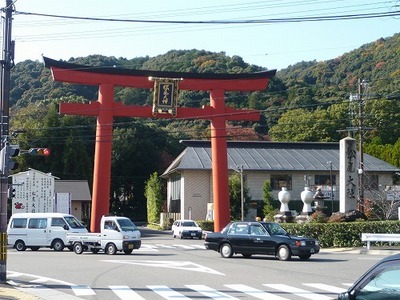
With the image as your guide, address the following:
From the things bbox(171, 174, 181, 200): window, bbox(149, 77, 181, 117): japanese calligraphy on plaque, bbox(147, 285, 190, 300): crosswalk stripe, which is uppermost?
bbox(149, 77, 181, 117): japanese calligraphy on plaque

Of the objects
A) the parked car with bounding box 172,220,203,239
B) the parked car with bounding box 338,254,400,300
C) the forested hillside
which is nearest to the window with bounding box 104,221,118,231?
the parked car with bounding box 172,220,203,239

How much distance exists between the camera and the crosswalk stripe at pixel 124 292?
15637mm

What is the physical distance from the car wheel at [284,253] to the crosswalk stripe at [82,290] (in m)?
10.9

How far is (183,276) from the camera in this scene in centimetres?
2069

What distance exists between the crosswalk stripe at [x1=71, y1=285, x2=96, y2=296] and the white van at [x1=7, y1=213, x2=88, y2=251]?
54.1 feet

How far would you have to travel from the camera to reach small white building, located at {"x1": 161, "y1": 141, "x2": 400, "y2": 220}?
6481cm

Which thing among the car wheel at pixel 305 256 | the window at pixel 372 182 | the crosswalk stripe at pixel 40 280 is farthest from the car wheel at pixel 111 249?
the window at pixel 372 182

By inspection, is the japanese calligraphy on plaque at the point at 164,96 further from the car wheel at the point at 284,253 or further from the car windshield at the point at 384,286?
the car windshield at the point at 384,286

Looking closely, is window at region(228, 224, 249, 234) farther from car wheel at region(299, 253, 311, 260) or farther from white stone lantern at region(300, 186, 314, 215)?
white stone lantern at region(300, 186, 314, 215)

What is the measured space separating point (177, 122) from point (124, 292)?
3271 inches

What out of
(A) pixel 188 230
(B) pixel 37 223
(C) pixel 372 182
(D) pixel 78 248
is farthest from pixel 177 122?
(D) pixel 78 248

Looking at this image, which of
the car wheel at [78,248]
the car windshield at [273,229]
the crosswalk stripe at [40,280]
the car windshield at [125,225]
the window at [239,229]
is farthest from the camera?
the car wheel at [78,248]

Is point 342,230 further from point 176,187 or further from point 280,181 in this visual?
point 176,187

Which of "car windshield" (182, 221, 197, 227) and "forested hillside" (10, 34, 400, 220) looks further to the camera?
"forested hillside" (10, 34, 400, 220)
